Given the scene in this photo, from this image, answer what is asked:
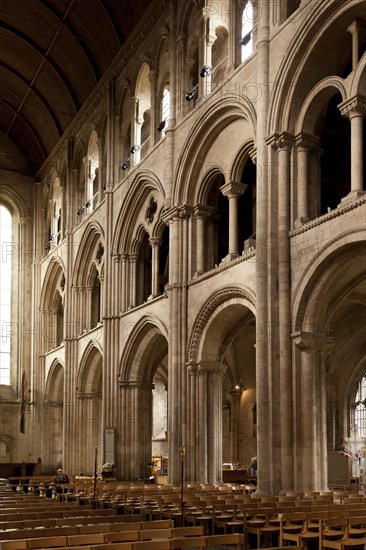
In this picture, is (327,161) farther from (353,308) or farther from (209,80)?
(353,308)

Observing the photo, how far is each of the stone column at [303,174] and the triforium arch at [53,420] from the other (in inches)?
918

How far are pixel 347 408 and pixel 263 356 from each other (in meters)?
12.1

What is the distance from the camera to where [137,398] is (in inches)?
1137

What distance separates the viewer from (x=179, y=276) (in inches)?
962

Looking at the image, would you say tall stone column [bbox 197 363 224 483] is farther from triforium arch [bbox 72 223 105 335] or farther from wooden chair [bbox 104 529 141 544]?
wooden chair [bbox 104 529 141 544]

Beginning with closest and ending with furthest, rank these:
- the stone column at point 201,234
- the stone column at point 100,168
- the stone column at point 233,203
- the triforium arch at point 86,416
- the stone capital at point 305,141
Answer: the stone capital at point 305,141 → the stone column at point 233,203 → the stone column at point 201,234 → the stone column at point 100,168 → the triforium arch at point 86,416

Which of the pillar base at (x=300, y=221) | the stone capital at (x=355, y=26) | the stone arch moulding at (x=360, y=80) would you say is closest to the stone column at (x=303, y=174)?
the pillar base at (x=300, y=221)

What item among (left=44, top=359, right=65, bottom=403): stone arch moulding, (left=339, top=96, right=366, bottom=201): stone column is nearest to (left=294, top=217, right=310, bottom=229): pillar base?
(left=339, top=96, right=366, bottom=201): stone column

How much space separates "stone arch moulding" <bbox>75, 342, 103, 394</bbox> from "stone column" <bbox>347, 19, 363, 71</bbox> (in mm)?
18605

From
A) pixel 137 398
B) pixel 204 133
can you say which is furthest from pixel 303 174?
pixel 137 398

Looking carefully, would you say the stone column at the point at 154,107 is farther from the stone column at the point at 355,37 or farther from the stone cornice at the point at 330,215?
the stone column at the point at 355,37

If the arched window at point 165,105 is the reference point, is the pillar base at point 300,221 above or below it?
below

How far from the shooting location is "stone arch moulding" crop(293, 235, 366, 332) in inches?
675

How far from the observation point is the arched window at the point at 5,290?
139ft
